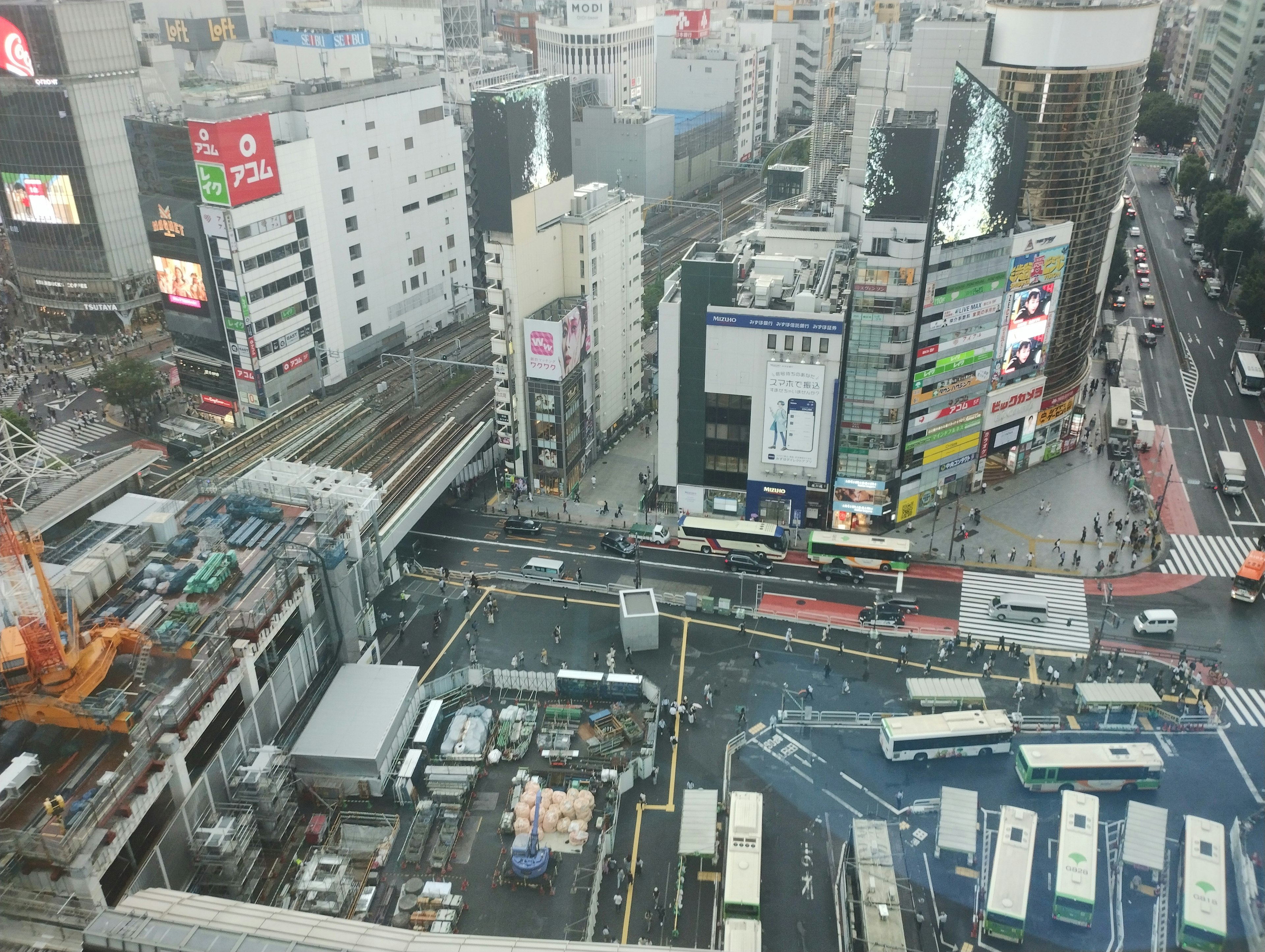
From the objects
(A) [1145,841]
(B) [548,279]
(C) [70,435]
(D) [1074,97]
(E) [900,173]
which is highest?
(D) [1074,97]

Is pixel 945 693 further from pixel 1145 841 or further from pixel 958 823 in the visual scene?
pixel 1145 841

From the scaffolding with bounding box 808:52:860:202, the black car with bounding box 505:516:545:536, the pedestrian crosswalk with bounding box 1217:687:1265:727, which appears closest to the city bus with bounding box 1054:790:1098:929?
the pedestrian crosswalk with bounding box 1217:687:1265:727

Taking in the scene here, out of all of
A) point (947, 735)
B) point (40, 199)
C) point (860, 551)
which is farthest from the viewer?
→ point (40, 199)

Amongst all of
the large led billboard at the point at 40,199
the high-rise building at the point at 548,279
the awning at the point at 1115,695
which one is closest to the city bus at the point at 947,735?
the awning at the point at 1115,695

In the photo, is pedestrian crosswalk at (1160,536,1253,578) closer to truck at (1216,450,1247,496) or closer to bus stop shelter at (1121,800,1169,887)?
truck at (1216,450,1247,496)

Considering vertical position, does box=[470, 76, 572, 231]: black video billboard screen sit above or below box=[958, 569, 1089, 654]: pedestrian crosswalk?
above

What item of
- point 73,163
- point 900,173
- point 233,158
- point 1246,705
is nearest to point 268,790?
point 233,158

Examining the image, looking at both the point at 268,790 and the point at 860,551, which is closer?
the point at 268,790
